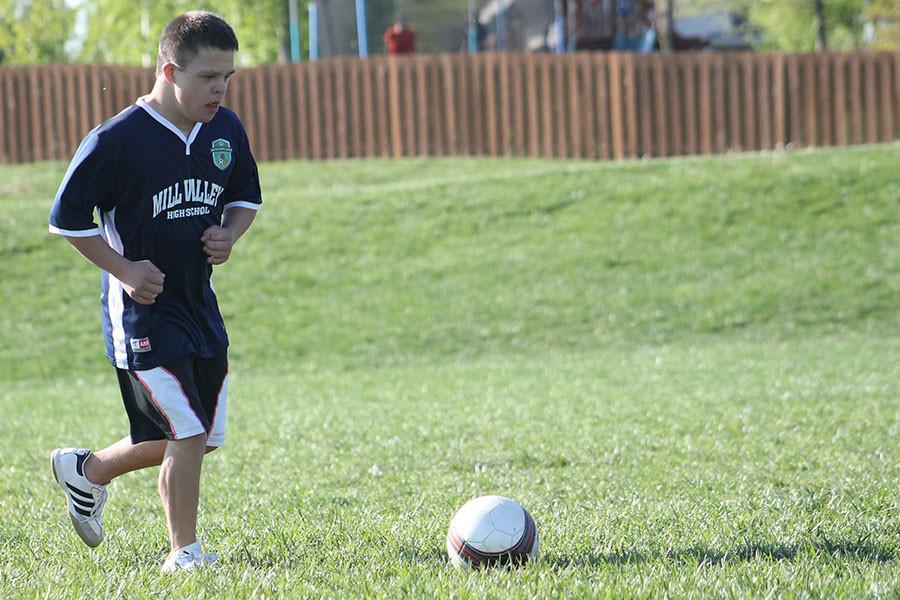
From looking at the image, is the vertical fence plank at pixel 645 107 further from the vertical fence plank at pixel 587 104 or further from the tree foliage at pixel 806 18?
the tree foliage at pixel 806 18

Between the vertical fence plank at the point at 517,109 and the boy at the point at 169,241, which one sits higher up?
the vertical fence plank at the point at 517,109

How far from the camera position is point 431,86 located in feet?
78.6

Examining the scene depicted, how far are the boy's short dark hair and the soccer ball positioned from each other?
208 cm

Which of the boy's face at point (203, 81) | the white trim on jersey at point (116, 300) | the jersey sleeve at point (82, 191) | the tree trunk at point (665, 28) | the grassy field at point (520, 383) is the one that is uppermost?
the tree trunk at point (665, 28)

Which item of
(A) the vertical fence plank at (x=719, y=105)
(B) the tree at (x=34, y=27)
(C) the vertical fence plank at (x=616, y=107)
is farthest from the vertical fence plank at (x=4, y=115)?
(B) the tree at (x=34, y=27)

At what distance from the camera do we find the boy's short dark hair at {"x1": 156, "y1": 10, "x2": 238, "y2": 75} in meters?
4.52

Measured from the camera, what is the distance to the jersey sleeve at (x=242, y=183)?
505 cm

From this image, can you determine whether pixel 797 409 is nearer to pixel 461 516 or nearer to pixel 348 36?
pixel 461 516

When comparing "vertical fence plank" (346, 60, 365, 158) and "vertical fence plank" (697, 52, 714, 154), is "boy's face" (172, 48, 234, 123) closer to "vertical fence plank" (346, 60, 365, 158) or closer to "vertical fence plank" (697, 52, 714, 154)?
"vertical fence plank" (697, 52, 714, 154)

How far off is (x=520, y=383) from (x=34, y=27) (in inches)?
1513

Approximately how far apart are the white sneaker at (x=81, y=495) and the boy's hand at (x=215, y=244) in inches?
44.1

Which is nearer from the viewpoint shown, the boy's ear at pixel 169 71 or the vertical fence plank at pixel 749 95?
the boy's ear at pixel 169 71

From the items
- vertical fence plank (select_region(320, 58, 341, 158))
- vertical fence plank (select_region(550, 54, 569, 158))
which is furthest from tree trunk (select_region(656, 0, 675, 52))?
vertical fence plank (select_region(320, 58, 341, 158))

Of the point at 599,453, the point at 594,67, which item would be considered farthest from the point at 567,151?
the point at 599,453
